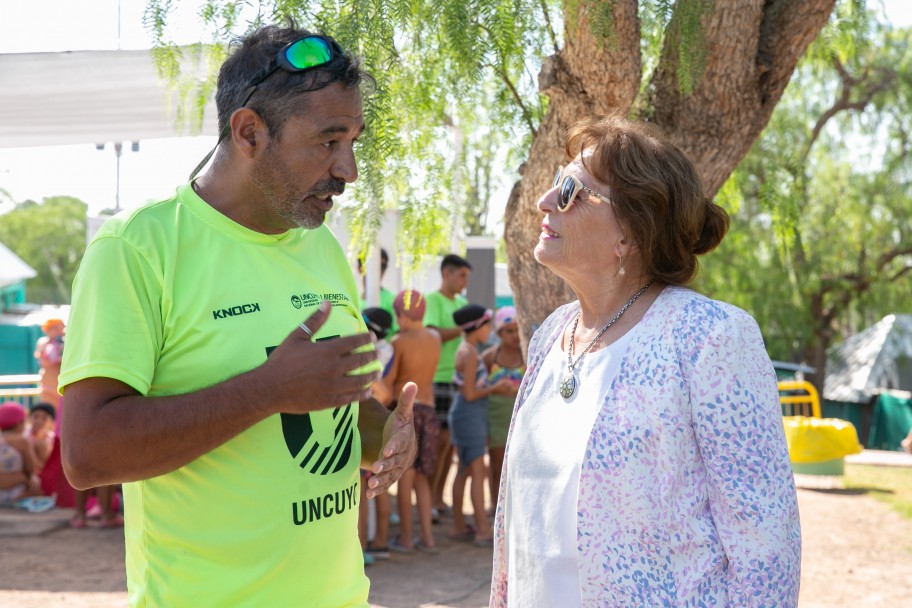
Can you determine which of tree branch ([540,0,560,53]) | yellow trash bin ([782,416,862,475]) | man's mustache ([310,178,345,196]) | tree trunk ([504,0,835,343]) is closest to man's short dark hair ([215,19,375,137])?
man's mustache ([310,178,345,196])

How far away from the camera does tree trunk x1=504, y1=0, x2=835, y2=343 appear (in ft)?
13.1

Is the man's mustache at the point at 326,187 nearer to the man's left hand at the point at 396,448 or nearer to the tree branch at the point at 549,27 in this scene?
the man's left hand at the point at 396,448

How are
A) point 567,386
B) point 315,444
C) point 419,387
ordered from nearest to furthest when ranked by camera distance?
1. point 315,444
2. point 567,386
3. point 419,387

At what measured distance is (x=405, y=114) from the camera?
13.5ft

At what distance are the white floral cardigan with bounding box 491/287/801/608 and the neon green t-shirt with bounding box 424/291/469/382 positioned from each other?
6.20 m

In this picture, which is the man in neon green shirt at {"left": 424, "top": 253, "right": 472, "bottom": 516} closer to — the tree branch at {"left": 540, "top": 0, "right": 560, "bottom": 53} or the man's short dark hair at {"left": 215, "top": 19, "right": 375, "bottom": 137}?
the tree branch at {"left": 540, "top": 0, "right": 560, "bottom": 53}

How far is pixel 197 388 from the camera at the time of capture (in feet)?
5.90

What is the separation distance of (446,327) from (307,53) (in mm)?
6406

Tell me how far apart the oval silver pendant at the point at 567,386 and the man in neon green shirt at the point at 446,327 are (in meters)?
5.83

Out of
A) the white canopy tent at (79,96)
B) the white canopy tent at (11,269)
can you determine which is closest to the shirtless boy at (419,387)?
the white canopy tent at (79,96)

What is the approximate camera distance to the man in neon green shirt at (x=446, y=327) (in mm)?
8211

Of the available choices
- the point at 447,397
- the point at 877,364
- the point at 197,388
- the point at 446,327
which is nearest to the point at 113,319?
the point at 197,388

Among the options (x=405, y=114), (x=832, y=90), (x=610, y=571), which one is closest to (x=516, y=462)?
(x=610, y=571)

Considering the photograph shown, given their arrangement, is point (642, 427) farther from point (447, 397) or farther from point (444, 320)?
point (444, 320)
